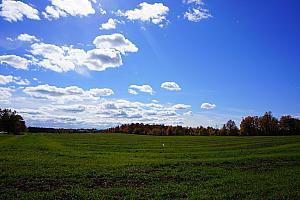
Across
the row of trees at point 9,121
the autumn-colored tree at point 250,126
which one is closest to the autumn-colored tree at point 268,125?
the autumn-colored tree at point 250,126

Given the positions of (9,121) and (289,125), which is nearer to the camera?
(9,121)

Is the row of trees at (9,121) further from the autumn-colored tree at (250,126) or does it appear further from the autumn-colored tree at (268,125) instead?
the autumn-colored tree at (268,125)

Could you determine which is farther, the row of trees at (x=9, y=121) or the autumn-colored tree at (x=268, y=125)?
the autumn-colored tree at (x=268, y=125)

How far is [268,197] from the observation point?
16.3 meters

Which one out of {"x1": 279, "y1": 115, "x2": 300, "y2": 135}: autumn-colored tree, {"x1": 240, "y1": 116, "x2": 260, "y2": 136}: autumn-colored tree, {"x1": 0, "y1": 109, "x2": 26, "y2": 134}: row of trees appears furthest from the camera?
{"x1": 240, "y1": 116, "x2": 260, "y2": 136}: autumn-colored tree

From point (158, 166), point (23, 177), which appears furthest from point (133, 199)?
point (158, 166)

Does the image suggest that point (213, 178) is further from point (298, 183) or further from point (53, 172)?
point (53, 172)

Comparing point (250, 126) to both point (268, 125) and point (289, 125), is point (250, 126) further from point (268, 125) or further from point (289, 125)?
point (289, 125)

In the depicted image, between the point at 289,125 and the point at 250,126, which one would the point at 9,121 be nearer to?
the point at 250,126

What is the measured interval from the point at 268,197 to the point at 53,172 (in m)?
14.9

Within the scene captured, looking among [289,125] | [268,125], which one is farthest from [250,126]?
[289,125]

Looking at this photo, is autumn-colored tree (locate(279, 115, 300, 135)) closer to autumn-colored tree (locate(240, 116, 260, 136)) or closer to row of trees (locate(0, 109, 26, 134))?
autumn-colored tree (locate(240, 116, 260, 136))

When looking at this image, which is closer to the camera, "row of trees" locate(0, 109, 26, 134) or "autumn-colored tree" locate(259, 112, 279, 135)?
"row of trees" locate(0, 109, 26, 134)

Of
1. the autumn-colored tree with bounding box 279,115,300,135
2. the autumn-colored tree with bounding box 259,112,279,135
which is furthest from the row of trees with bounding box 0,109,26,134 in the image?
the autumn-colored tree with bounding box 279,115,300,135
